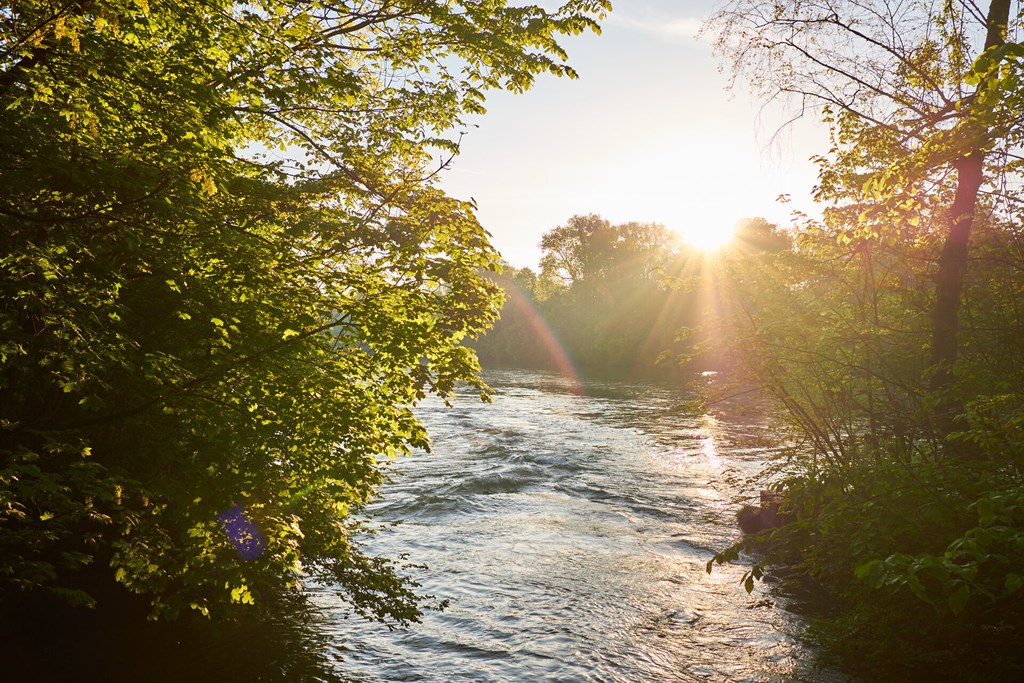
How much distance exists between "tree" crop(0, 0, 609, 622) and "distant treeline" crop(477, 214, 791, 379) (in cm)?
5233

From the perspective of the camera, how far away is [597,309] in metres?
81.2

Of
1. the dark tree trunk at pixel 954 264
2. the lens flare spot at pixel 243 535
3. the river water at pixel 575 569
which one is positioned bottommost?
the river water at pixel 575 569

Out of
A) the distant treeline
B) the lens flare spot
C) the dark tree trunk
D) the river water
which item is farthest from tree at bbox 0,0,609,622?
the distant treeline

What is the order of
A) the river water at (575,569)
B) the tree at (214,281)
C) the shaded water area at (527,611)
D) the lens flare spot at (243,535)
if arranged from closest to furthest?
the tree at (214,281), the lens flare spot at (243,535), the shaded water area at (527,611), the river water at (575,569)

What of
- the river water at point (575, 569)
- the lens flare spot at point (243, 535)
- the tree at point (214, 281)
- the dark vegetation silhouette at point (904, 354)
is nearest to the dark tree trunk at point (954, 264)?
the dark vegetation silhouette at point (904, 354)

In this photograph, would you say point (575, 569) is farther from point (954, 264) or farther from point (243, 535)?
point (954, 264)

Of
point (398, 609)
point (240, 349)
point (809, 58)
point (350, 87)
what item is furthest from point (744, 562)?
point (350, 87)

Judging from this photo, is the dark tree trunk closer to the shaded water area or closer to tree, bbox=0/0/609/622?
the shaded water area

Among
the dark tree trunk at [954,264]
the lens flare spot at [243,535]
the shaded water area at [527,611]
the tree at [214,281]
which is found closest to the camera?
the tree at [214,281]

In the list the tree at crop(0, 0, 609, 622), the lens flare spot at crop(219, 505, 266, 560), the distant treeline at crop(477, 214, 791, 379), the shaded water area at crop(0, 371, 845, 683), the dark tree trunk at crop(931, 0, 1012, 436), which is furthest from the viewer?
the distant treeline at crop(477, 214, 791, 379)

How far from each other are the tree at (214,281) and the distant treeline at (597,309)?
2060 inches

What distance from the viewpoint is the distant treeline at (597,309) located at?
7000 centimetres

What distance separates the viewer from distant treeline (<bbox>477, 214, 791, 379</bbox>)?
70.0 m

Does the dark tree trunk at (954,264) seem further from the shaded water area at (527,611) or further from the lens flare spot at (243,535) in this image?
the lens flare spot at (243,535)
